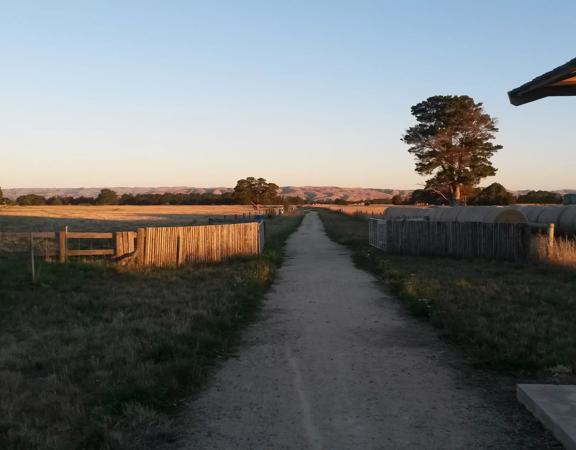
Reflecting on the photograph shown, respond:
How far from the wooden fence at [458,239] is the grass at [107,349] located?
9.08 metres

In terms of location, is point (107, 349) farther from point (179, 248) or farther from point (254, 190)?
point (254, 190)

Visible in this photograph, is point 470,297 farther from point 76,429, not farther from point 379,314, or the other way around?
point 76,429

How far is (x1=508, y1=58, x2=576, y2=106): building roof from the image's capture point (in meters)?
3.33

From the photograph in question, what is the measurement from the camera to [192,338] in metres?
7.73

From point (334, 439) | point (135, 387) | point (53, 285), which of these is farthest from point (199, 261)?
point (334, 439)

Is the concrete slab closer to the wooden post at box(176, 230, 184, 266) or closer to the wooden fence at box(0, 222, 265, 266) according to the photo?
the wooden fence at box(0, 222, 265, 266)

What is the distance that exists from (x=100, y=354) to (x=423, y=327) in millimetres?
5039

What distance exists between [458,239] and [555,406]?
633 inches

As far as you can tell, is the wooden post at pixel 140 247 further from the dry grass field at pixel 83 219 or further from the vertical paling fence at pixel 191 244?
the dry grass field at pixel 83 219

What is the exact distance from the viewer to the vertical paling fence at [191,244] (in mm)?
16672

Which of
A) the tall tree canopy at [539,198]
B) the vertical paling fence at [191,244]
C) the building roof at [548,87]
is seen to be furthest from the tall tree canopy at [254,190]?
the building roof at [548,87]

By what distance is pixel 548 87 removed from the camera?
3928 mm

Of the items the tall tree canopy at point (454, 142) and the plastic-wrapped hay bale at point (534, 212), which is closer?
the plastic-wrapped hay bale at point (534, 212)

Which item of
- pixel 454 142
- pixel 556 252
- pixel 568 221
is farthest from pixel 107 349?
pixel 454 142
